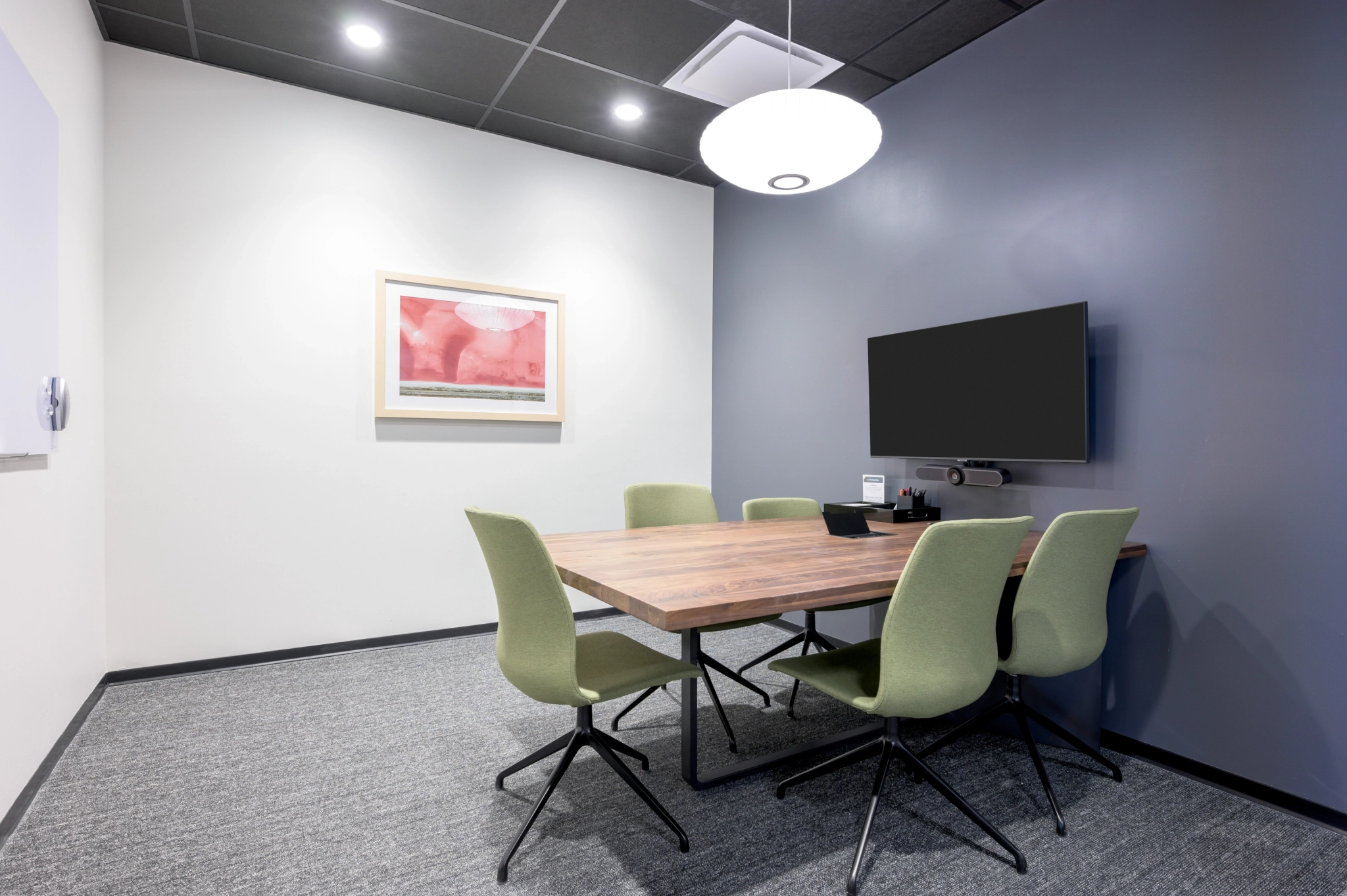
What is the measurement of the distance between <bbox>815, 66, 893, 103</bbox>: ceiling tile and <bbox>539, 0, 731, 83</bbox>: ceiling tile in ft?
2.57

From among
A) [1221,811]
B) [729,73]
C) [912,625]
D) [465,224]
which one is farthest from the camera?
[465,224]

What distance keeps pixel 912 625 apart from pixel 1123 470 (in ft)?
5.09

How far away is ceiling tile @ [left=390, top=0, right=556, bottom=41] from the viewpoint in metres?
2.98

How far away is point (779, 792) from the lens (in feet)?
7.37

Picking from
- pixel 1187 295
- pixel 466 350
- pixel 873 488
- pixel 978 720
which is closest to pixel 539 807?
pixel 978 720

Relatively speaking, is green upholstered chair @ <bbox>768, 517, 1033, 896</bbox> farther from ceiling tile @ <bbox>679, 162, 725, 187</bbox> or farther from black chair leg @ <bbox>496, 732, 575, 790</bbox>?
ceiling tile @ <bbox>679, 162, 725, 187</bbox>

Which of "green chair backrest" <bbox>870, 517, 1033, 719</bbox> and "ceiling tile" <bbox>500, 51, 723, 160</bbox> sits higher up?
"ceiling tile" <bbox>500, 51, 723, 160</bbox>

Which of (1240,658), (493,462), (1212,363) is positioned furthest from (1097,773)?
(493,462)

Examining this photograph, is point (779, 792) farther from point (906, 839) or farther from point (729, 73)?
point (729, 73)

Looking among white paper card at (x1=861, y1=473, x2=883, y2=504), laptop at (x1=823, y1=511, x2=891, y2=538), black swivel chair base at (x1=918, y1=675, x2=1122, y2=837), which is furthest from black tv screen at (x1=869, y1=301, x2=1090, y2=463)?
black swivel chair base at (x1=918, y1=675, x2=1122, y2=837)

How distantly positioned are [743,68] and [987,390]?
2.03 m

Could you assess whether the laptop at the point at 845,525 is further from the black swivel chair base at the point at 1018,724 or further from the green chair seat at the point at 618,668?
the green chair seat at the point at 618,668

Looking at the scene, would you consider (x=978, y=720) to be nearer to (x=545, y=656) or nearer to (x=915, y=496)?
(x=915, y=496)

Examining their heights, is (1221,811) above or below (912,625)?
below
